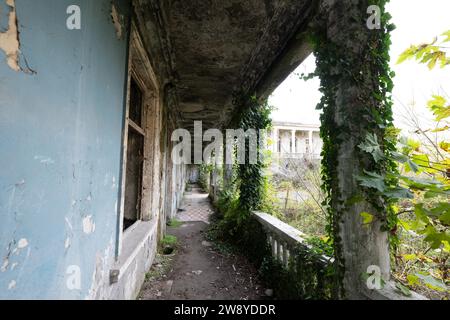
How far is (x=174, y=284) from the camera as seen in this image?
3158 mm

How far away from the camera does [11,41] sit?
775 mm

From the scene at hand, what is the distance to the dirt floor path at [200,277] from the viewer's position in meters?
2.92

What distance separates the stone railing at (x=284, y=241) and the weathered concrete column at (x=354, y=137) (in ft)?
1.51

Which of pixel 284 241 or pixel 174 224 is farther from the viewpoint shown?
pixel 174 224

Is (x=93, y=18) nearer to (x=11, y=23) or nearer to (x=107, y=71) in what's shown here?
(x=107, y=71)

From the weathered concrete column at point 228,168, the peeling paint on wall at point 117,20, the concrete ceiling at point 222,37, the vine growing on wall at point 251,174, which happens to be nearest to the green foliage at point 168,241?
the vine growing on wall at point 251,174

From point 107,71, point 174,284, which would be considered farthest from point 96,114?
point 174,284

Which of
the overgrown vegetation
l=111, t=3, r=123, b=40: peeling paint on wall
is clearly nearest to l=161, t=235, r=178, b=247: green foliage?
the overgrown vegetation

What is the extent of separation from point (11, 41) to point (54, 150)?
1.45ft

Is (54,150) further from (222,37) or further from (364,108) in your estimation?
(222,37)

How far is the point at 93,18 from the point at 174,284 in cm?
315

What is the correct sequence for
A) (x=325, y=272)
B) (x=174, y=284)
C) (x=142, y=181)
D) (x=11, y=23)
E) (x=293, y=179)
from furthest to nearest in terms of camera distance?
(x=293, y=179)
(x=142, y=181)
(x=174, y=284)
(x=325, y=272)
(x=11, y=23)

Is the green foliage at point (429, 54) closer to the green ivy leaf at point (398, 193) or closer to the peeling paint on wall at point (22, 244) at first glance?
the green ivy leaf at point (398, 193)

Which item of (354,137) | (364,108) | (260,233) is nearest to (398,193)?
(354,137)
